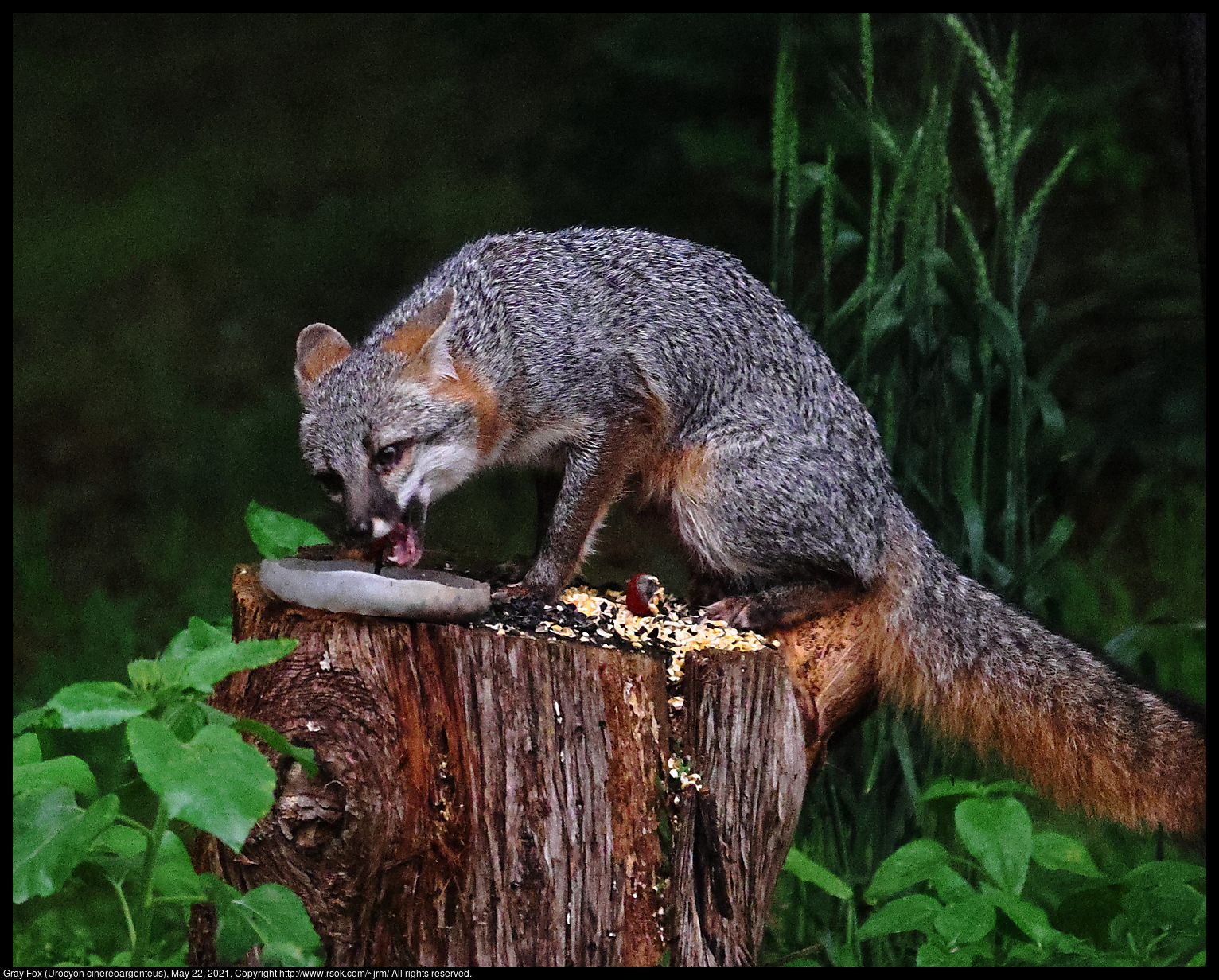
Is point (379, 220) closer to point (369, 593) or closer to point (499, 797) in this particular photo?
point (369, 593)

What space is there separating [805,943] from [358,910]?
2031 mm

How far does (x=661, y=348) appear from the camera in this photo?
4.31 m

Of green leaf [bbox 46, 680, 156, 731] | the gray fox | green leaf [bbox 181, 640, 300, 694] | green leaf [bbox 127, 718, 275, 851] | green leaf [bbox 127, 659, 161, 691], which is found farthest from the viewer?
the gray fox

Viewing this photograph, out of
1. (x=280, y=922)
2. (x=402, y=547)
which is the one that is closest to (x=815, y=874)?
(x=402, y=547)

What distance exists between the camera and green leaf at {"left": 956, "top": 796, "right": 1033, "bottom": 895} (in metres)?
3.50

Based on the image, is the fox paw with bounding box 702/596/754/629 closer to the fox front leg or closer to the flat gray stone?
the fox front leg

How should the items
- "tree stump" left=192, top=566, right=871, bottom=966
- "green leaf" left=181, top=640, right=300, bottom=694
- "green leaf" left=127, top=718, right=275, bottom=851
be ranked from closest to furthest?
"green leaf" left=127, top=718, right=275, bottom=851 < "green leaf" left=181, top=640, right=300, bottom=694 < "tree stump" left=192, top=566, right=871, bottom=966

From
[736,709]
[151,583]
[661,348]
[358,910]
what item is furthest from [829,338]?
[151,583]

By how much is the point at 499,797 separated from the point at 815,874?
112 cm

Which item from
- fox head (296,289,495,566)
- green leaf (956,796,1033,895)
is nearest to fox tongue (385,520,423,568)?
fox head (296,289,495,566)

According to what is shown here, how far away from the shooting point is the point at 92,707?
272 centimetres

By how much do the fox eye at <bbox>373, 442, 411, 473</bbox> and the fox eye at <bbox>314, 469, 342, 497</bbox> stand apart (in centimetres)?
12

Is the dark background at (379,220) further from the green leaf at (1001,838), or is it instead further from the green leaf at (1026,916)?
the green leaf at (1026,916)

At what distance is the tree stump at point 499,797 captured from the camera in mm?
3334
